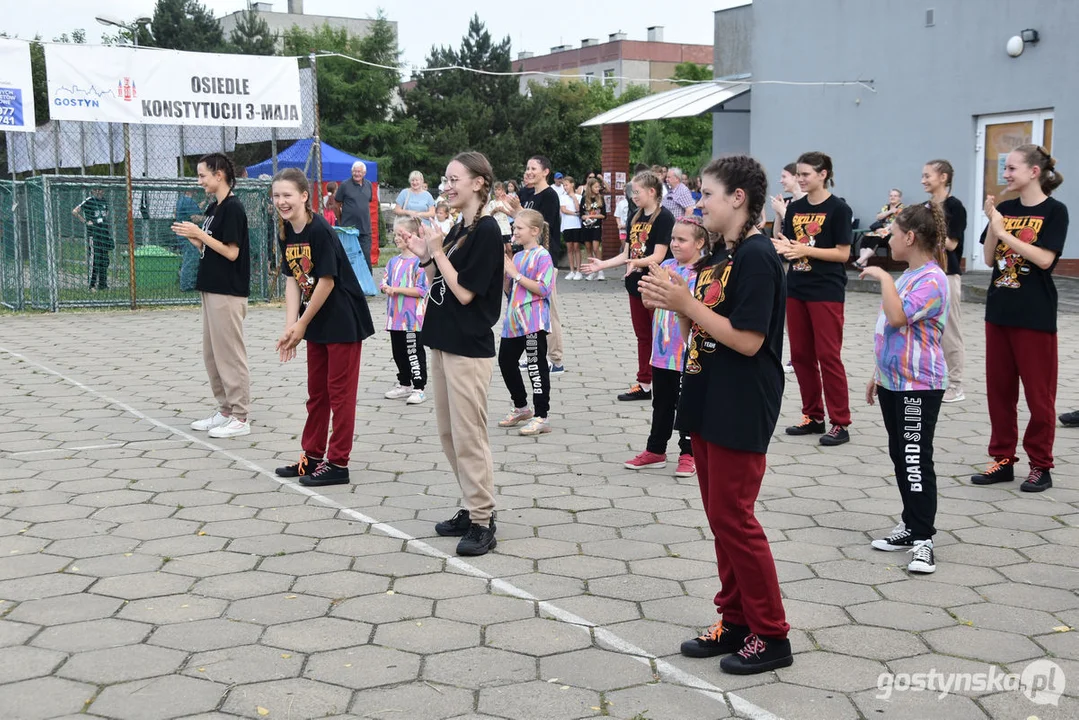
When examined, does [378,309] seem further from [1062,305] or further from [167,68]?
[1062,305]

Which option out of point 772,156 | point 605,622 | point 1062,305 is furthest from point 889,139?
point 605,622

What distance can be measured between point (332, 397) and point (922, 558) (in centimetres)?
322

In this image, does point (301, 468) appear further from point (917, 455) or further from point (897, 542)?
point (917, 455)

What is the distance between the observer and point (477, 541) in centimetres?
496

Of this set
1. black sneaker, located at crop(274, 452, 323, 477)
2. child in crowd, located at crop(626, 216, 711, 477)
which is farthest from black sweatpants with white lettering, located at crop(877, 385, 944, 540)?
black sneaker, located at crop(274, 452, 323, 477)

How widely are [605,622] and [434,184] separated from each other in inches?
1838

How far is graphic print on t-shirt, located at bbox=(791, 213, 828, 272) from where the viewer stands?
7066mm

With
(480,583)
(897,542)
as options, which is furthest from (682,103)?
(480,583)

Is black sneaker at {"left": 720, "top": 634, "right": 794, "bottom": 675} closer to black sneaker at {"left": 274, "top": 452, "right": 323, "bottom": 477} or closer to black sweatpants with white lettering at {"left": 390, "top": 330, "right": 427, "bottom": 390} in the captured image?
black sneaker at {"left": 274, "top": 452, "right": 323, "bottom": 477}

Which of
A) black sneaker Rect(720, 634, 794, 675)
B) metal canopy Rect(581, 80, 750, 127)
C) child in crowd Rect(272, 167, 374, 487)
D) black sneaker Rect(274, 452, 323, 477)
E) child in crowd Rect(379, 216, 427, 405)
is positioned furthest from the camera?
metal canopy Rect(581, 80, 750, 127)

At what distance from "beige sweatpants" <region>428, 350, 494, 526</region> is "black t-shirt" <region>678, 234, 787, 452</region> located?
1.47m

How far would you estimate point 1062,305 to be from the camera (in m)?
14.1

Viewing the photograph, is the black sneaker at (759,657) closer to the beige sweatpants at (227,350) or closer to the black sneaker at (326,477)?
the black sneaker at (326,477)

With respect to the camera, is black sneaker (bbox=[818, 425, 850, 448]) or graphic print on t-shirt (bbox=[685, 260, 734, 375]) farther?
black sneaker (bbox=[818, 425, 850, 448])
